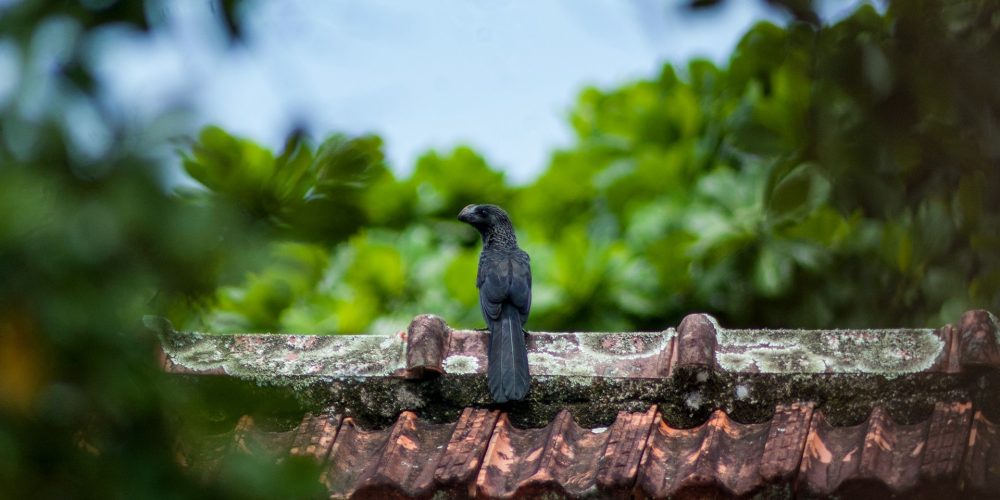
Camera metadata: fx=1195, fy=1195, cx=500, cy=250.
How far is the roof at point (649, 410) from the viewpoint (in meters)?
2.88

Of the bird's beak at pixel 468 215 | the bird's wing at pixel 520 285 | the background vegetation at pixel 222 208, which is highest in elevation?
the bird's beak at pixel 468 215

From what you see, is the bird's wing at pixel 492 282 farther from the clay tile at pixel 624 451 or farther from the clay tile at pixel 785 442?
the clay tile at pixel 785 442

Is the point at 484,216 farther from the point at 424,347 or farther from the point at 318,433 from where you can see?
the point at 318,433

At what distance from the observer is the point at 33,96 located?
1577mm

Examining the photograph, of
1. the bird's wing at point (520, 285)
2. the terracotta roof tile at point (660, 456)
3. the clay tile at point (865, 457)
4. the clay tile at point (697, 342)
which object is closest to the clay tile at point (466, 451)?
the terracotta roof tile at point (660, 456)

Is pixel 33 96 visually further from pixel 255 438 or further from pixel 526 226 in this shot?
pixel 526 226

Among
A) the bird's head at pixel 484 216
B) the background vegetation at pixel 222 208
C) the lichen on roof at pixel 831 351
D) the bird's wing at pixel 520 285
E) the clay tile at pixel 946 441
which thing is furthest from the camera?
the bird's head at pixel 484 216

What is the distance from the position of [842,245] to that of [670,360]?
170 inches

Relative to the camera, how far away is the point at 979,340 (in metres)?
3.14

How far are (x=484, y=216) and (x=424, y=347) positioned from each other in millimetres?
3044

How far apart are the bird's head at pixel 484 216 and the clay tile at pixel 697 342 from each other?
305 cm

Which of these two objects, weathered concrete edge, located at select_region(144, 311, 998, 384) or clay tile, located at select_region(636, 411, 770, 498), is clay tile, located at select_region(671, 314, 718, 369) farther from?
clay tile, located at select_region(636, 411, 770, 498)

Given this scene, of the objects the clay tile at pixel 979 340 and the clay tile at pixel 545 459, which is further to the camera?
the clay tile at pixel 979 340

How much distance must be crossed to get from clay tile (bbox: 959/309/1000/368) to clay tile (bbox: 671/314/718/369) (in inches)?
26.3
